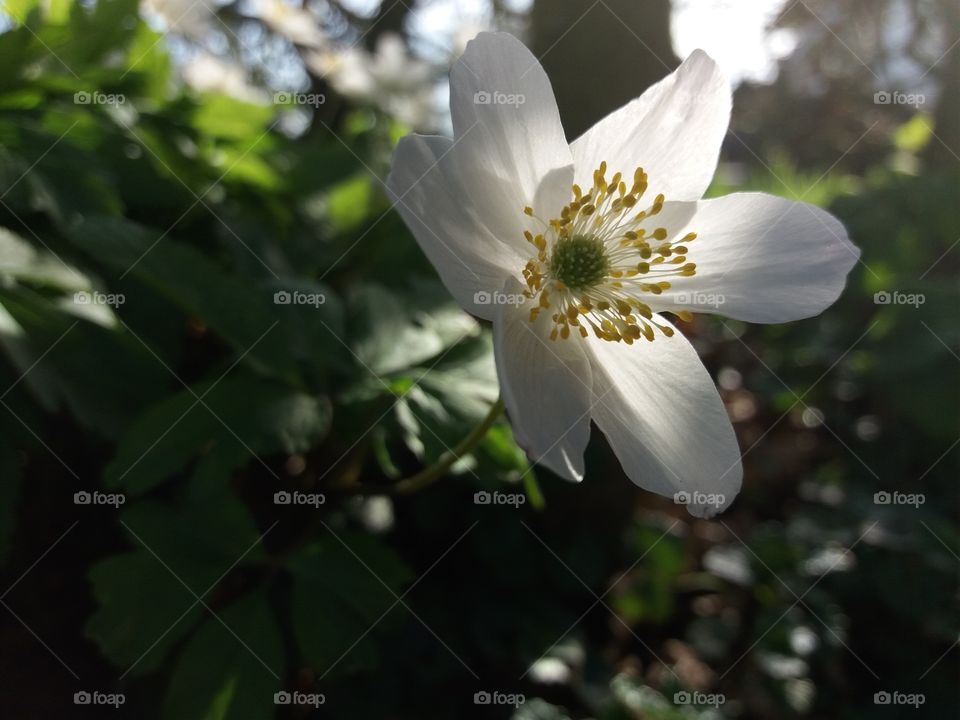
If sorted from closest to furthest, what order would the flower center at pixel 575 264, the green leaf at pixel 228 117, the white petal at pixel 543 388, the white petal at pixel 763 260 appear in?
the white petal at pixel 543 388
the white petal at pixel 763 260
the flower center at pixel 575 264
the green leaf at pixel 228 117

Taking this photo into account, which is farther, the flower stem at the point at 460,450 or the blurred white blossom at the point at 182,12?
the blurred white blossom at the point at 182,12

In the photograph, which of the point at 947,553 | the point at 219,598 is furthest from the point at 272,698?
the point at 947,553

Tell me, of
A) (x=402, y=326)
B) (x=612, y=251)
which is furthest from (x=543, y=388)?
(x=402, y=326)

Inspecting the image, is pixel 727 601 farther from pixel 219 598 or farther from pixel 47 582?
pixel 47 582

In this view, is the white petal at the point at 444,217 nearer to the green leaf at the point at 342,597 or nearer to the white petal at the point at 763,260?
the white petal at the point at 763,260

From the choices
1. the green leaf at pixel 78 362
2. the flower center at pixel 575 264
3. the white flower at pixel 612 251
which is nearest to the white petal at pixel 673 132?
the white flower at pixel 612 251

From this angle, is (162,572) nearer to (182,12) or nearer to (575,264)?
(575,264)
